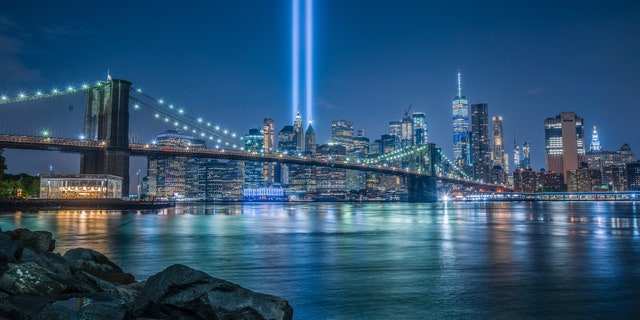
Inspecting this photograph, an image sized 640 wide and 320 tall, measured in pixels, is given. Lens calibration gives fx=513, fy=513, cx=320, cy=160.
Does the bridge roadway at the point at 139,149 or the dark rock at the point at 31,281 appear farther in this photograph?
the bridge roadway at the point at 139,149

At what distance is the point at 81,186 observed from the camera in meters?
75.8

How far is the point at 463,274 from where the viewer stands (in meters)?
13.8

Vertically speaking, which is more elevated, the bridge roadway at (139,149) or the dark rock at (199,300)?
the bridge roadway at (139,149)

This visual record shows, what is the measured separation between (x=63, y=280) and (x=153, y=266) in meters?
5.67

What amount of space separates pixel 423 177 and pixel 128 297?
13144cm

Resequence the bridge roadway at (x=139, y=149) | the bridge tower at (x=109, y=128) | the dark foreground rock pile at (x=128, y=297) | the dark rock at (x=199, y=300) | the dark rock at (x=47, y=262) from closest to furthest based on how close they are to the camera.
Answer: the dark foreground rock pile at (x=128, y=297) < the dark rock at (x=199, y=300) < the dark rock at (x=47, y=262) < the bridge roadway at (x=139, y=149) < the bridge tower at (x=109, y=128)

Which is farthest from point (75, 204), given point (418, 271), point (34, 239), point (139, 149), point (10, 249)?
point (418, 271)

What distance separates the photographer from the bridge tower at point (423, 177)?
13812cm

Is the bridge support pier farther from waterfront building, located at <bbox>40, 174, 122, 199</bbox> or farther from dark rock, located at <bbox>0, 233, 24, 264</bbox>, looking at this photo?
dark rock, located at <bbox>0, 233, 24, 264</bbox>

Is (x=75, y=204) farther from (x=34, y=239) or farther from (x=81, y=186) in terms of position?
(x=34, y=239)

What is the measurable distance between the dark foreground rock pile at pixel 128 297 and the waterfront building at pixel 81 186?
66582 millimetres

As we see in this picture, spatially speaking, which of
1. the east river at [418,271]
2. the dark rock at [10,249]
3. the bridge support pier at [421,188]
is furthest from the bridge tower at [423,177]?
the dark rock at [10,249]

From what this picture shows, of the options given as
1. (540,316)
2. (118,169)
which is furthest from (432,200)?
(540,316)

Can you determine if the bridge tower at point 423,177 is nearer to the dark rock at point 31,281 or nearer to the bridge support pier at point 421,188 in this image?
the bridge support pier at point 421,188
